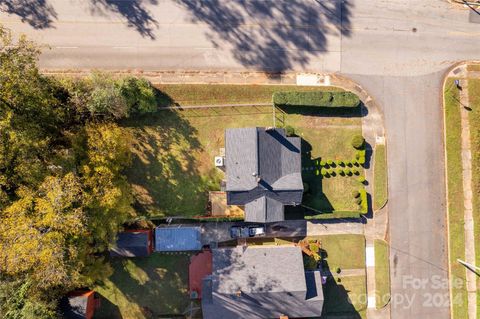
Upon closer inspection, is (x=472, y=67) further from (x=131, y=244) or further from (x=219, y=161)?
(x=131, y=244)

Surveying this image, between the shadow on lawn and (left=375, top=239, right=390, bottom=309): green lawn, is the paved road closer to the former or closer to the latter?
(left=375, top=239, right=390, bottom=309): green lawn

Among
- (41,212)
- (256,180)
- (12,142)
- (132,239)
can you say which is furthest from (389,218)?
(12,142)

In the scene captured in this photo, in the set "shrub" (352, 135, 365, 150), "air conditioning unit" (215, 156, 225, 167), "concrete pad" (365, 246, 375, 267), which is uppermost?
"shrub" (352, 135, 365, 150)

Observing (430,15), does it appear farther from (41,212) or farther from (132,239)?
(41,212)

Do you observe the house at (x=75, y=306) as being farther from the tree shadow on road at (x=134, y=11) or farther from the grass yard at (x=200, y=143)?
the tree shadow on road at (x=134, y=11)

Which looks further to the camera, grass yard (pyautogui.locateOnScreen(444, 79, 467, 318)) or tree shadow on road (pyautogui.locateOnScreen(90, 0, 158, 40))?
grass yard (pyautogui.locateOnScreen(444, 79, 467, 318))

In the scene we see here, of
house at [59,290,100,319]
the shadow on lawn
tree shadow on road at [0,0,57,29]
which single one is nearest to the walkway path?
the shadow on lawn
